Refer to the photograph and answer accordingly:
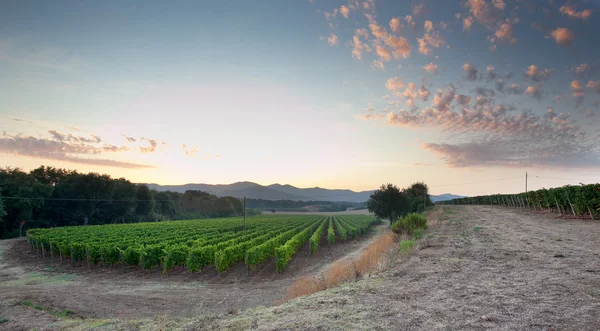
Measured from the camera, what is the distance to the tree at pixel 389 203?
72.3 m

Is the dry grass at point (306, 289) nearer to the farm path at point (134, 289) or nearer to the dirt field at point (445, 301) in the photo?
the dirt field at point (445, 301)

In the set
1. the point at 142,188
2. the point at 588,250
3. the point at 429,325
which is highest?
the point at 142,188

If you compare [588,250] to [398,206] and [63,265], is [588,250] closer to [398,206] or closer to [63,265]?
[63,265]

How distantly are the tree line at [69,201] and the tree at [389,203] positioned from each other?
66723mm

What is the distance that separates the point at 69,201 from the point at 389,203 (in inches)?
2934

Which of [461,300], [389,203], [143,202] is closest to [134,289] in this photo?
[461,300]

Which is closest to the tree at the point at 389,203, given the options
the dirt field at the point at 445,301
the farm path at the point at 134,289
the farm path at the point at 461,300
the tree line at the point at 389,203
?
the tree line at the point at 389,203

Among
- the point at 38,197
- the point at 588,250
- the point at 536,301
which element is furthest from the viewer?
the point at 38,197

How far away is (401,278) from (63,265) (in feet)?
106

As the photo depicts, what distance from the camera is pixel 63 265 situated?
1187 inches

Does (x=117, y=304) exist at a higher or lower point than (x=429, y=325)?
lower

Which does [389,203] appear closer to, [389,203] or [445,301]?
[389,203]

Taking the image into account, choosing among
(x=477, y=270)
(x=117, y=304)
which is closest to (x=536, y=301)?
(x=477, y=270)

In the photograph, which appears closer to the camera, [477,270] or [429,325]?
[429,325]
